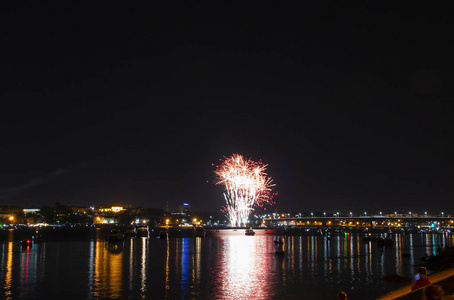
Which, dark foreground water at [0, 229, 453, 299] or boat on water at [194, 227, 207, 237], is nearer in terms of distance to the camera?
dark foreground water at [0, 229, 453, 299]

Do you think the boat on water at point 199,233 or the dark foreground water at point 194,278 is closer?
the dark foreground water at point 194,278

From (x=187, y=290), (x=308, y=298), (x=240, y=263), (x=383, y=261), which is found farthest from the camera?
(x=383, y=261)

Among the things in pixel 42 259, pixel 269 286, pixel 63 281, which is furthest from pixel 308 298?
pixel 42 259

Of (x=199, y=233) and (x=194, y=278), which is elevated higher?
(x=194, y=278)

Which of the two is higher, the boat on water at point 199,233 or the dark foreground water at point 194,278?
the dark foreground water at point 194,278

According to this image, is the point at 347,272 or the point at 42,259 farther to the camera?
the point at 42,259

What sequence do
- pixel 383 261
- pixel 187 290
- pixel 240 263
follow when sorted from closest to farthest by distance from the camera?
pixel 187 290 → pixel 240 263 → pixel 383 261

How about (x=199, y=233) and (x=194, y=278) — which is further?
(x=199, y=233)

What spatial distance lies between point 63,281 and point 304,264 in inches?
997

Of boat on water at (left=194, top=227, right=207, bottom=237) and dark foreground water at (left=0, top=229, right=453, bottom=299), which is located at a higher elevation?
dark foreground water at (left=0, top=229, right=453, bottom=299)

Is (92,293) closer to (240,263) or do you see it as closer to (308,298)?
(308,298)

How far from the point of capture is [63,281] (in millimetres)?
36875

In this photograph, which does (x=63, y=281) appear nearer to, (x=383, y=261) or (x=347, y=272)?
(x=347, y=272)

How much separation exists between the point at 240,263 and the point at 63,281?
20012mm
